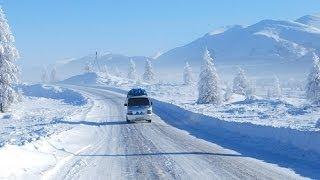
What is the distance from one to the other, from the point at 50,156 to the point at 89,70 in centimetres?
16270

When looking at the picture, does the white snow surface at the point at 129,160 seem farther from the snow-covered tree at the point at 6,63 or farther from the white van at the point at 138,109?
the snow-covered tree at the point at 6,63

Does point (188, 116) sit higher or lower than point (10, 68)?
lower

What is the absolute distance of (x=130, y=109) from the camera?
36125 mm

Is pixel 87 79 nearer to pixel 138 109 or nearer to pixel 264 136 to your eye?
pixel 138 109

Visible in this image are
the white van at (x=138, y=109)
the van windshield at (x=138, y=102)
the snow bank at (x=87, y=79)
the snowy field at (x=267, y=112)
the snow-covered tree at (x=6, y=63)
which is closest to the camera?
the snowy field at (x=267, y=112)

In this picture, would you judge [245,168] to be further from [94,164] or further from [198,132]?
[198,132]

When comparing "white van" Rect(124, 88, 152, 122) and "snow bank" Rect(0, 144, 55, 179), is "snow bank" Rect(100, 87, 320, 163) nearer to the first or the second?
"white van" Rect(124, 88, 152, 122)

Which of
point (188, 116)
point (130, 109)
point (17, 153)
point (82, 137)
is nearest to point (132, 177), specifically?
point (17, 153)

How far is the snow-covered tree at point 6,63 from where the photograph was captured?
5450 cm

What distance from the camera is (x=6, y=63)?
54562mm

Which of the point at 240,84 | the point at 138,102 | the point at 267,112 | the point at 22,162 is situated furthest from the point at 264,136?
the point at 240,84

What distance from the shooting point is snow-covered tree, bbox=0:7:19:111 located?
5450cm

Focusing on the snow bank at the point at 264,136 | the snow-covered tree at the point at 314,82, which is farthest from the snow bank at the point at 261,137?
the snow-covered tree at the point at 314,82

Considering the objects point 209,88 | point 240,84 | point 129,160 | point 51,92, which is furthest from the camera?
point 240,84
